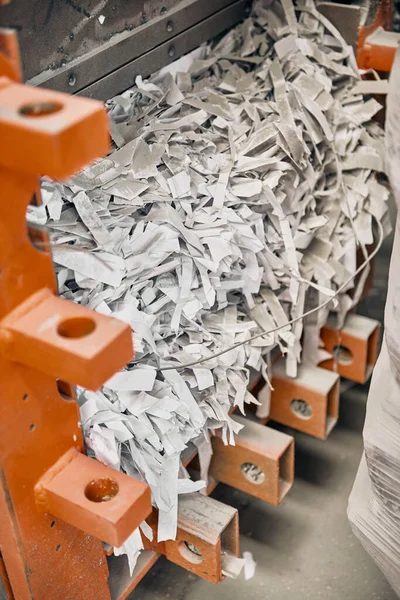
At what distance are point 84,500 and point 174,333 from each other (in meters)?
0.40

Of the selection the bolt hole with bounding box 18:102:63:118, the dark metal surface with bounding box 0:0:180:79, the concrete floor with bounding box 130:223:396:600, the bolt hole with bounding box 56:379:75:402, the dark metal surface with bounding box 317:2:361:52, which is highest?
the bolt hole with bounding box 18:102:63:118

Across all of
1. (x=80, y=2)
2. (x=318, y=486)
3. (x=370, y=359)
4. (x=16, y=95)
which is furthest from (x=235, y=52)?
(x=16, y=95)

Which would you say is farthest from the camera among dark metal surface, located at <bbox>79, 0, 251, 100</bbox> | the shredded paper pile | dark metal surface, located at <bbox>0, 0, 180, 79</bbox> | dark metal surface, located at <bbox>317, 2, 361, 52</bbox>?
dark metal surface, located at <bbox>317, 2, 361, 52</bbox>

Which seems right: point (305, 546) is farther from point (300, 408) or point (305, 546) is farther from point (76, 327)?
point (76, 327)

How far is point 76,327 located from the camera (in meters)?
0.79

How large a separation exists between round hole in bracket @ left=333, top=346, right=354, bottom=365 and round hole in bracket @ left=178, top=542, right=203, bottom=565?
0.59 m

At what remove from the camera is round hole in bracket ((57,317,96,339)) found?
0.78 meters

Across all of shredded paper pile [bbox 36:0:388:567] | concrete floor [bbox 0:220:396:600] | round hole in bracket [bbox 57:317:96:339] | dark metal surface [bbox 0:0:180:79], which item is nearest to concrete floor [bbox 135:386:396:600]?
concrete floor [bbox 0:220:396:600]

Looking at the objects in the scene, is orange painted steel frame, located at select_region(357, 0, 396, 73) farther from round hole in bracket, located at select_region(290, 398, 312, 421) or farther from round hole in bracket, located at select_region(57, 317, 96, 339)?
round hole in bracket, located at select_region(57, 317, 96, 339)

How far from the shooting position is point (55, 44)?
134 cm

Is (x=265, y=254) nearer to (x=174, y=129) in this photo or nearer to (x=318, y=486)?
(x=174, y=129)

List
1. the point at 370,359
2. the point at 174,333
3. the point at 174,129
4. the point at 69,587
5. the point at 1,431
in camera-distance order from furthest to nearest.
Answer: the point at 370,359
the point at 174,129
the point at 174,333
the point at 69,587
the point at 1,431

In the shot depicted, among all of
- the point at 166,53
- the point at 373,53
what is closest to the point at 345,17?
the point at 373,53

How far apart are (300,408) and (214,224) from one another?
53cm
